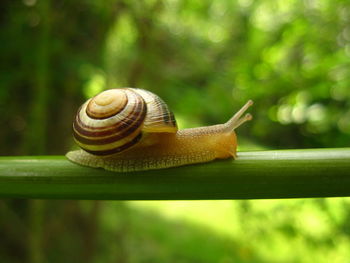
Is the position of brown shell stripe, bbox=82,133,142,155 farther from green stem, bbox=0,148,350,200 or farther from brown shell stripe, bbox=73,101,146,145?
green stem, bbox=0,148,350,200

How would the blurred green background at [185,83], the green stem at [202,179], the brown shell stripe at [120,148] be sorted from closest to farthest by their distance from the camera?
the green stem at [202,179]
the brown shell stripe at [120,148]
the blurred green background at [185,83]

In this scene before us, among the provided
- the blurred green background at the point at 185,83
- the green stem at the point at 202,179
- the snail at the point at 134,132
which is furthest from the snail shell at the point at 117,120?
the blurred green background at the point at 185,83

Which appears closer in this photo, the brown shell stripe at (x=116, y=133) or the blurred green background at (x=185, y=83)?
the brown shell stripe at (x=116, y=133)

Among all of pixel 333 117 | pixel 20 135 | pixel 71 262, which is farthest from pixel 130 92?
pixel 71 262

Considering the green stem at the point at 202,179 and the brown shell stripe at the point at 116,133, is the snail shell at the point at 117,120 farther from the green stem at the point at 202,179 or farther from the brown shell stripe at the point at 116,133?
the green stem at the point at 202,179

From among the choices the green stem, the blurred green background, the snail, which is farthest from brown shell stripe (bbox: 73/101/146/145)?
the blurred green background

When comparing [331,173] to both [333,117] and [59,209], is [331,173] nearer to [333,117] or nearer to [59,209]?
[333,117]

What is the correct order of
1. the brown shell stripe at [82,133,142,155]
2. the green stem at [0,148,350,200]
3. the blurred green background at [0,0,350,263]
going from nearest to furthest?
the green stem at [0,148,350,200] < the brown shell stripe at [82,133,142,155] < the blurred green background at [0,0,350,263]

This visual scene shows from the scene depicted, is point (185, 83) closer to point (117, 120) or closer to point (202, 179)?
Result: point (117, 120)
